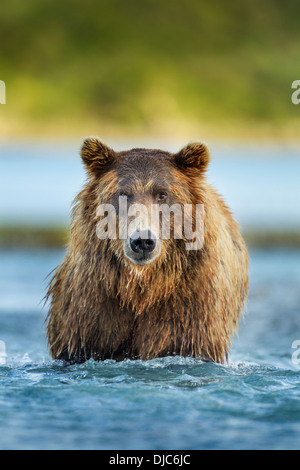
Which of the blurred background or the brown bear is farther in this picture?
the blurred background

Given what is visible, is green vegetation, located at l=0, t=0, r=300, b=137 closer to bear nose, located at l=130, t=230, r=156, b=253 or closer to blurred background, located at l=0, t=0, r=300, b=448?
blurred background, located at l=0, t=0, r=300, b=448

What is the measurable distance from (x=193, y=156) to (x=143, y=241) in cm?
121

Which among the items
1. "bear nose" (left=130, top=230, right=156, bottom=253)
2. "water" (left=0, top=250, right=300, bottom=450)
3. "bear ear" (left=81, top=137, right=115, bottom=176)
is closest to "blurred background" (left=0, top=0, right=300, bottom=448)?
"water" (left=0, top=250, right=300, bottom=450)

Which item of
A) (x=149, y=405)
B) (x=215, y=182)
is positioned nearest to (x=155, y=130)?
(x=215, y=182)

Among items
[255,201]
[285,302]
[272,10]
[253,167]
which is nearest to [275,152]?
[253,167]

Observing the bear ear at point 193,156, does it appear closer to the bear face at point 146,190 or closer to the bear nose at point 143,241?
the bear face at point 146,190

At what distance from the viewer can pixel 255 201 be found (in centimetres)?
4178

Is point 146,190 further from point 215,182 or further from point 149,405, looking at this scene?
point 215,182

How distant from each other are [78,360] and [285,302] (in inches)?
301

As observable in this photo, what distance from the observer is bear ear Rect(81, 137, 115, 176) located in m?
7.64

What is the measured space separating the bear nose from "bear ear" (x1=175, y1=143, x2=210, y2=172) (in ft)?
3.52

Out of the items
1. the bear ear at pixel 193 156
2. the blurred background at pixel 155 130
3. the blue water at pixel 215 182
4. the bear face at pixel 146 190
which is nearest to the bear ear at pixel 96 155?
the bear face at pixel 146 190

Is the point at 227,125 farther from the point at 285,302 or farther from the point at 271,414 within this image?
the point at 271,414

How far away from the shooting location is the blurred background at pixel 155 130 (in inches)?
321
